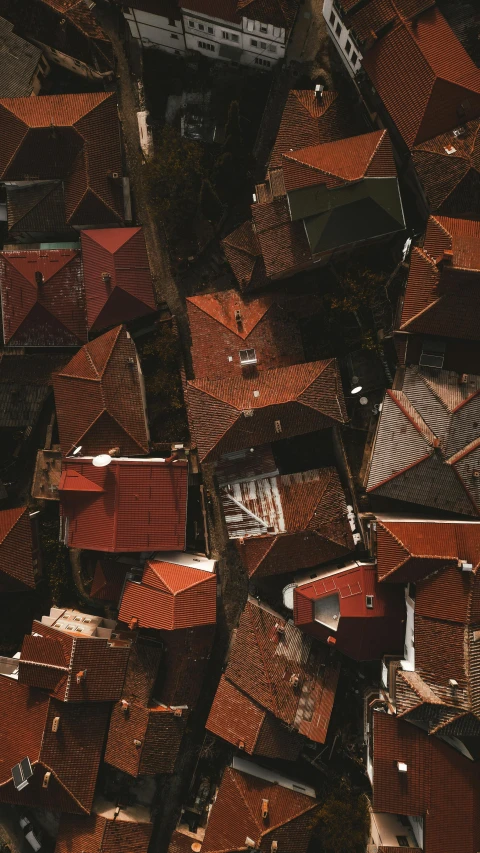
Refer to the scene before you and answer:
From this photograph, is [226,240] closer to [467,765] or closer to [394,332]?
[394,332]

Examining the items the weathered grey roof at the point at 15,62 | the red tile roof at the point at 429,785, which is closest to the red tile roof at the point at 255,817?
the red tile roof at the point at 429,785

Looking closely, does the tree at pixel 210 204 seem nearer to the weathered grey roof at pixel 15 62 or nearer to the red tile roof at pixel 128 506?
the weathered grey roof at pixel 15 62

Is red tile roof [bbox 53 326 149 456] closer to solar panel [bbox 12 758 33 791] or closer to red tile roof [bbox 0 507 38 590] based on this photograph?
red tile roof [bbox 0 507 38 590]

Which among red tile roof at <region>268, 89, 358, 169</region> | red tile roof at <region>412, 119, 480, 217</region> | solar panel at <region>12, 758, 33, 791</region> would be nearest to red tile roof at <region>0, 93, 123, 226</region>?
red tile roof at <region>268, 89, 358, 169</region>

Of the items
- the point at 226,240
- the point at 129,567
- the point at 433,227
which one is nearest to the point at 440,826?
the point at 129,567

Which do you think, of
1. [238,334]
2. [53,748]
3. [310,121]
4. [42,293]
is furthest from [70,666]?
[310,121]

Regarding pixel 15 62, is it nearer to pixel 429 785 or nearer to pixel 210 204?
pixel 210 204
